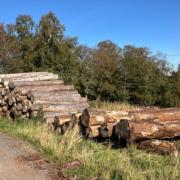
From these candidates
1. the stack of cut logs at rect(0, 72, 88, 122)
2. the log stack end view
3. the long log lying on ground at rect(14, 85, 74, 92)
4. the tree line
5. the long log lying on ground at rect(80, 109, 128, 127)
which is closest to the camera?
the log stack end view

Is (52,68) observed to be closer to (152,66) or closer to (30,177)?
(152,66)

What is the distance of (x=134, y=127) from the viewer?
32.2ft

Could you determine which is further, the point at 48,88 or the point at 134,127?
the point at 48,88

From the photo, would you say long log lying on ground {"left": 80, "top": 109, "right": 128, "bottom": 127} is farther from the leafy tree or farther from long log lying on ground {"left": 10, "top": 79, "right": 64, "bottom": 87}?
the leafy tree

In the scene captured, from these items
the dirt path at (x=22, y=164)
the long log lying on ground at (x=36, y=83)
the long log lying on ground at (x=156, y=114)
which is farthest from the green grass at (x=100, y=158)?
the long log lying on ground at (x=36, y=83)

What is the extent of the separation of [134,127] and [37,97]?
5908 millimetres

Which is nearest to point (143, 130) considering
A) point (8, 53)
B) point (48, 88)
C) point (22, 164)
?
point (22, 164)

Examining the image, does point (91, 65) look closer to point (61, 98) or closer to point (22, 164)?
point (61, 98)

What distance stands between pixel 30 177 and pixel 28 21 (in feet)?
80.3

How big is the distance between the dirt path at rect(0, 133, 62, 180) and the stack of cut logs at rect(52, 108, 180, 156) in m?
1.94

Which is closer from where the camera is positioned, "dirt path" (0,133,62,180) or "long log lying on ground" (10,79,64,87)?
"dirt path" (0,133,62,180)

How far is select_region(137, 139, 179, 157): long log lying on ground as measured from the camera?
9.76 m

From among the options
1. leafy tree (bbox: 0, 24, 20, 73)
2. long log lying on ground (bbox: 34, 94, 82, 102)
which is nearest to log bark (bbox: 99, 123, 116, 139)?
long log lying on ground (bbox: 34, 94, 82, 102)

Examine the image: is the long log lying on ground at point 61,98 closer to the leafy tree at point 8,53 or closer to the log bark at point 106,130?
the log bark at point 106,130
